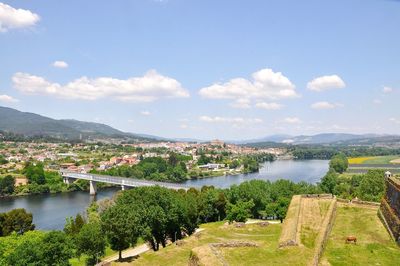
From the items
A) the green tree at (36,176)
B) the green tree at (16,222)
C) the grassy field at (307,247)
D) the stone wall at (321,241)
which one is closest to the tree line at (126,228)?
the green tree at (16,222)

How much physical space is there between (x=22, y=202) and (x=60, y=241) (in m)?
47.5

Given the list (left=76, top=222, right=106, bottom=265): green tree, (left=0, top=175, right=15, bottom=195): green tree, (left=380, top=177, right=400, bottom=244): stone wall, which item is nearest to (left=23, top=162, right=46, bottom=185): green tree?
(left=0, top=175, right=15, bottom=195): green tree

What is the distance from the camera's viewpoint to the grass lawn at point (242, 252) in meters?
15.5

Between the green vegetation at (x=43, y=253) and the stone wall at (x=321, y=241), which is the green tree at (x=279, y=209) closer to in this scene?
the stone wall at (x=321, y=241)

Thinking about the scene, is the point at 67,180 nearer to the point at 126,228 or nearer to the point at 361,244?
the point at 126,228

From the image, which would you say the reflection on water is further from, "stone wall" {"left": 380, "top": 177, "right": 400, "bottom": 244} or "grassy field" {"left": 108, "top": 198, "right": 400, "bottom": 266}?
"stone wall" {"left": 380, "top": 177, "right": 400, "bottom": 244}

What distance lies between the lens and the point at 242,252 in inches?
672

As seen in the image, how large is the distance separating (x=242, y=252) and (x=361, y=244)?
620cm

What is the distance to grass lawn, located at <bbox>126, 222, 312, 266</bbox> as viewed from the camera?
611 inches

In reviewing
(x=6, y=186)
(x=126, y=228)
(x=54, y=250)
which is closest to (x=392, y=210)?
(x=126, y=228)

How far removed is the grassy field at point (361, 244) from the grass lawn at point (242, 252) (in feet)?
4.98

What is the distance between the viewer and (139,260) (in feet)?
65.3

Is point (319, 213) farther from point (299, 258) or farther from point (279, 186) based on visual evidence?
point (279, 186)

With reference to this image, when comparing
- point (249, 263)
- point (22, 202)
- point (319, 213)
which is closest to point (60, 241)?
point (249, 263)
